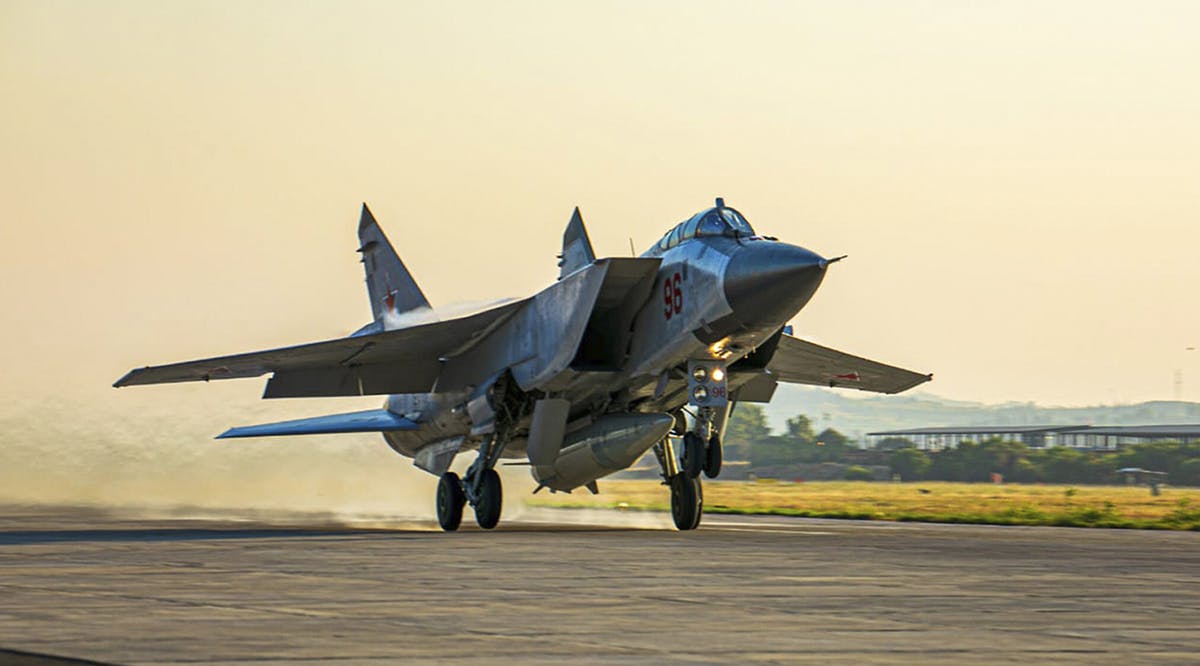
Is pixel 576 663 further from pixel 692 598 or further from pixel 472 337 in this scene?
pixel 472 337

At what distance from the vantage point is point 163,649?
260 inches

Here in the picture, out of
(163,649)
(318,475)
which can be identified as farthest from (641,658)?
(318,475)

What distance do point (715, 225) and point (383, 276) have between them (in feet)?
33.2

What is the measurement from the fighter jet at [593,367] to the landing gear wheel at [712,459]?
2 cm

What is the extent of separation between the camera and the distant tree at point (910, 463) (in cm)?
7425

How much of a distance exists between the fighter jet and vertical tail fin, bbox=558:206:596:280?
1.0 inches

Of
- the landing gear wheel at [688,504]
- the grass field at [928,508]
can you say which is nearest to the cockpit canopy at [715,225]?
the landing gear wheel at [688,504]

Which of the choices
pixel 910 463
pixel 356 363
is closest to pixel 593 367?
pixel 356 363

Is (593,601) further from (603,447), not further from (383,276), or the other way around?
(383,276)

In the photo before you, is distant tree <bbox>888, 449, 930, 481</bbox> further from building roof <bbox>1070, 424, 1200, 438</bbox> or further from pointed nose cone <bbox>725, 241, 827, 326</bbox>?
pointed nose cone <bbox>725, 241, 827, 326</bbox>

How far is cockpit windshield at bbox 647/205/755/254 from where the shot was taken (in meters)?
17.6

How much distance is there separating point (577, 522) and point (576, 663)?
19.1 m

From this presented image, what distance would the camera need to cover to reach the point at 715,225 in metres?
17.6

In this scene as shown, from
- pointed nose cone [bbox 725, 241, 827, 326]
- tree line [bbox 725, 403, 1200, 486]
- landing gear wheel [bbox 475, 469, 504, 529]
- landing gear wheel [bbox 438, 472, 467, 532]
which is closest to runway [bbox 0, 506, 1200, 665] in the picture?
pointed nose cone [bbox 725, 241, 827, 326]
